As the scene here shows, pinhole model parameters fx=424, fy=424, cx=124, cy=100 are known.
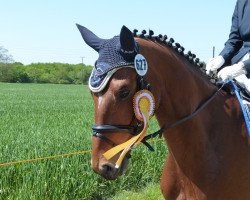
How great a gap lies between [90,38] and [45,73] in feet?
301

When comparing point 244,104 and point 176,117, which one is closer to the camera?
point 176,117

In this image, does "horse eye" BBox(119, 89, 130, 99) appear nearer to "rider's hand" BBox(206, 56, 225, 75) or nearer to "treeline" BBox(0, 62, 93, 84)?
"rider's hand" BBox(206, 56, 225, 75)

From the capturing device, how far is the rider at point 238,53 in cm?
346

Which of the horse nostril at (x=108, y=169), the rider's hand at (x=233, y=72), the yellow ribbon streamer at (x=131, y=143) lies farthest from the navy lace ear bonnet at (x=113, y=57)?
the rider's hand at (x=233, y=72)

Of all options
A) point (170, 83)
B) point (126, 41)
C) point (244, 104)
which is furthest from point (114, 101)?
point (244, 104)

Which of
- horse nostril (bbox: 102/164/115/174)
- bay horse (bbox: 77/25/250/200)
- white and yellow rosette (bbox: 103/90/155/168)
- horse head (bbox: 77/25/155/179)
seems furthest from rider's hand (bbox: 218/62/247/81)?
horse nostril (bbox: 102/164/115/174)

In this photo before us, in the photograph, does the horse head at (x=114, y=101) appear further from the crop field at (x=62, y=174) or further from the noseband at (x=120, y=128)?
the crop field at (x=62, y=174)

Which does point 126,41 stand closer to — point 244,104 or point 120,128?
point 120,128

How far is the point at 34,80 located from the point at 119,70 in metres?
87.0

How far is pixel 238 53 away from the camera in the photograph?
12.8 feet

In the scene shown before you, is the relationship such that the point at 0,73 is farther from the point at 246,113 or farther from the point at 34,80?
the point at 246,113

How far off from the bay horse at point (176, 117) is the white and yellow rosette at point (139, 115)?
0.09ft

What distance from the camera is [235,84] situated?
11.6ft

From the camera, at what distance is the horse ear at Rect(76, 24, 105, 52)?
290cm
